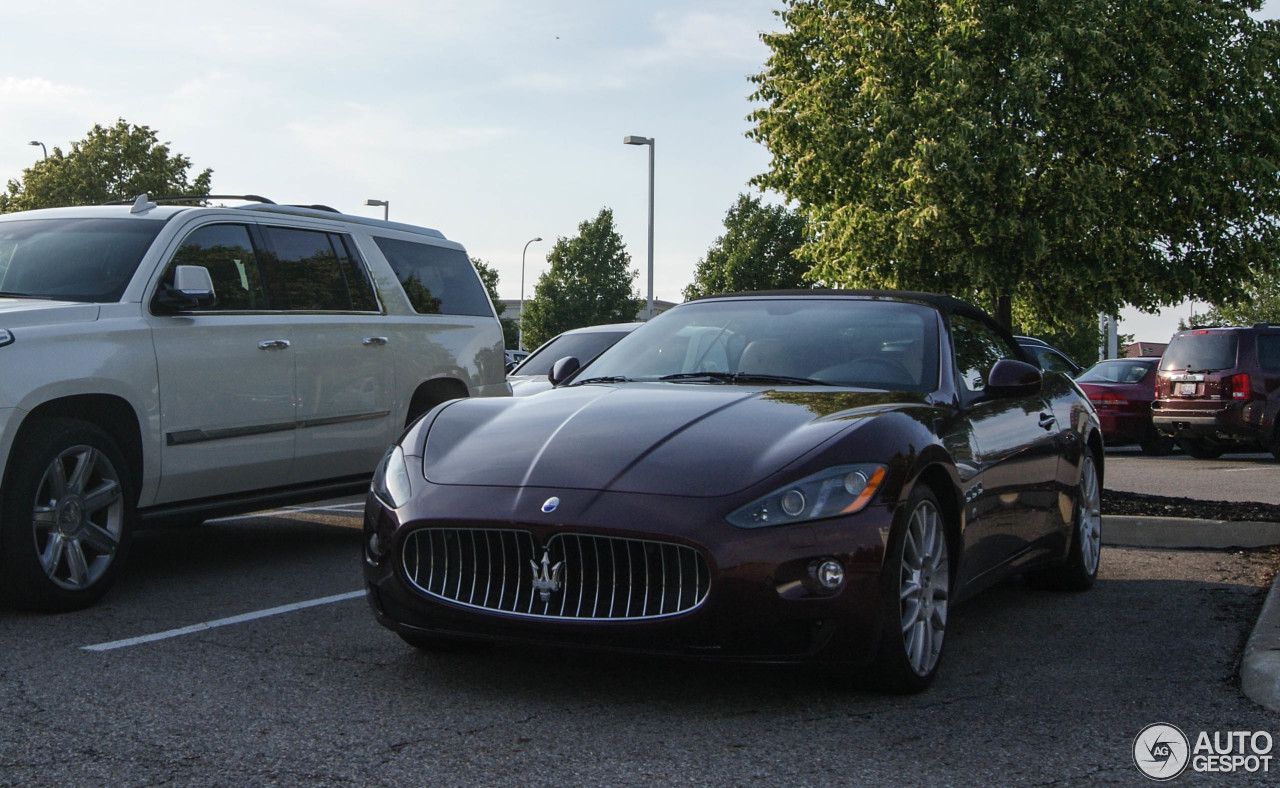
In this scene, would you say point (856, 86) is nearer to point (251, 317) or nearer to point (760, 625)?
point (251, 317)

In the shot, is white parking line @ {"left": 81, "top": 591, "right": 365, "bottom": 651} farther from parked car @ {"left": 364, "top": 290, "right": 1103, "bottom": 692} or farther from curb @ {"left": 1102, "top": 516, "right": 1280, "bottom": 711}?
curb @ {"left": 1102, "top": 516, "right": 1280, "bottom": 711}

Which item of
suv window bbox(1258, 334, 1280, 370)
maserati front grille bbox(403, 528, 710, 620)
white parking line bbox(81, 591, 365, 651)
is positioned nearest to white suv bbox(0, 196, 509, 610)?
white parking line bbox(81, 591, 365, 651)

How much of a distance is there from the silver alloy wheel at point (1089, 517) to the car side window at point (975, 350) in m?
0.76

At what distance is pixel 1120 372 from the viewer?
2008 cm

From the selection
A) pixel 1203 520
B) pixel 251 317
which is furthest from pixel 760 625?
pixel 1203 520

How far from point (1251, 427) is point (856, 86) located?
9.76m

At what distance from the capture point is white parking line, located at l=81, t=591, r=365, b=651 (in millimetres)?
5164

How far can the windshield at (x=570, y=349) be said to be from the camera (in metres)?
12.4

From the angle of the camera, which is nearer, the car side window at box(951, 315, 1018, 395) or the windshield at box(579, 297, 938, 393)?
the windshield at box(579, 297, 938, 393)

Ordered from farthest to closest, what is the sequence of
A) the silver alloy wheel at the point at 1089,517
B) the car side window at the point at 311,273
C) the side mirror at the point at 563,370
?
1. the car side window at the point at 311,273
2. the silver alloy wheel at the point at 1089,517
3. the side mirror at the point at 563,370

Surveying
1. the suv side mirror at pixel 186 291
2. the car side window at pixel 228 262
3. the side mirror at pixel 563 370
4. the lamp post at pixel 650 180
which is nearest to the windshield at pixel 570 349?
the car side window at pixel 228 262

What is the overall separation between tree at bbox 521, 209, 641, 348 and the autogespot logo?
258 ft

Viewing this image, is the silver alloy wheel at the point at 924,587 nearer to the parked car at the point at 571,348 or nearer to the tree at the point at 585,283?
the parked car at the point at 571,348

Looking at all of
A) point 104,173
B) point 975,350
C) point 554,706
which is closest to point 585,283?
point 104,173
